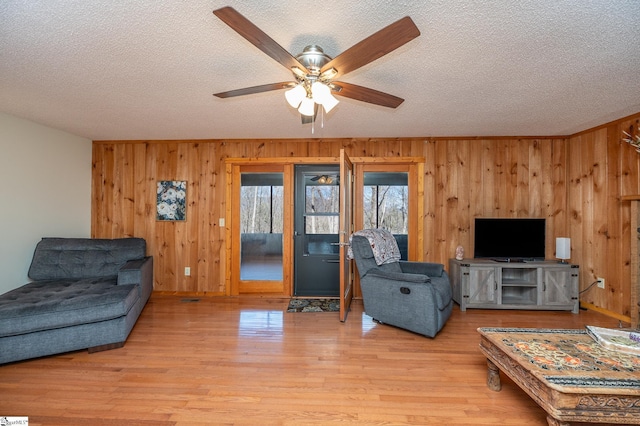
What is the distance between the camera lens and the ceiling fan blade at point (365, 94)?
1992 millimetres

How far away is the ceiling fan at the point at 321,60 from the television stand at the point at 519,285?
271 centimetres

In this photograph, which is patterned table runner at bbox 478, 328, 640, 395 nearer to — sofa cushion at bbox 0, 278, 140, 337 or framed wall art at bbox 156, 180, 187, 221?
sofa cushion at bbox 0, 278, 140, 337

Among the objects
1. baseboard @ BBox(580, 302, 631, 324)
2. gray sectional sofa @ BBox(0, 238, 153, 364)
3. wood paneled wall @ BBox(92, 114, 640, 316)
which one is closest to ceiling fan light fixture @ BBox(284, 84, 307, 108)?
gray sectional sofa @ BBox(0, 238, 153, 364)

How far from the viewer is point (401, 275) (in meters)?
3.21

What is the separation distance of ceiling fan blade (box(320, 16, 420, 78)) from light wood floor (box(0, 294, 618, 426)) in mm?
2101

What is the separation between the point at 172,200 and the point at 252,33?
3744mm

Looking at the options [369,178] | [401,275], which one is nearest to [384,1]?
[401,275]

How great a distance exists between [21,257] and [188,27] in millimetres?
3629

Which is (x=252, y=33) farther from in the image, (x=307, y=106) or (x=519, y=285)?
(x=519, y=285)

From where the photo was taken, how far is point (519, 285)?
149 inches

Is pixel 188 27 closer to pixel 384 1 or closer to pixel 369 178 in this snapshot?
pixel 384 1

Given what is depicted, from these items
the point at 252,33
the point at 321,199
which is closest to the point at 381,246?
the point at 321,199

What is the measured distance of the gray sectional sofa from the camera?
2.46m

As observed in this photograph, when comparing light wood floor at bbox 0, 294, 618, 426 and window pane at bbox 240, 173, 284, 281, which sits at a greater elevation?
window pane at bbox 240, 173, 284, 281
